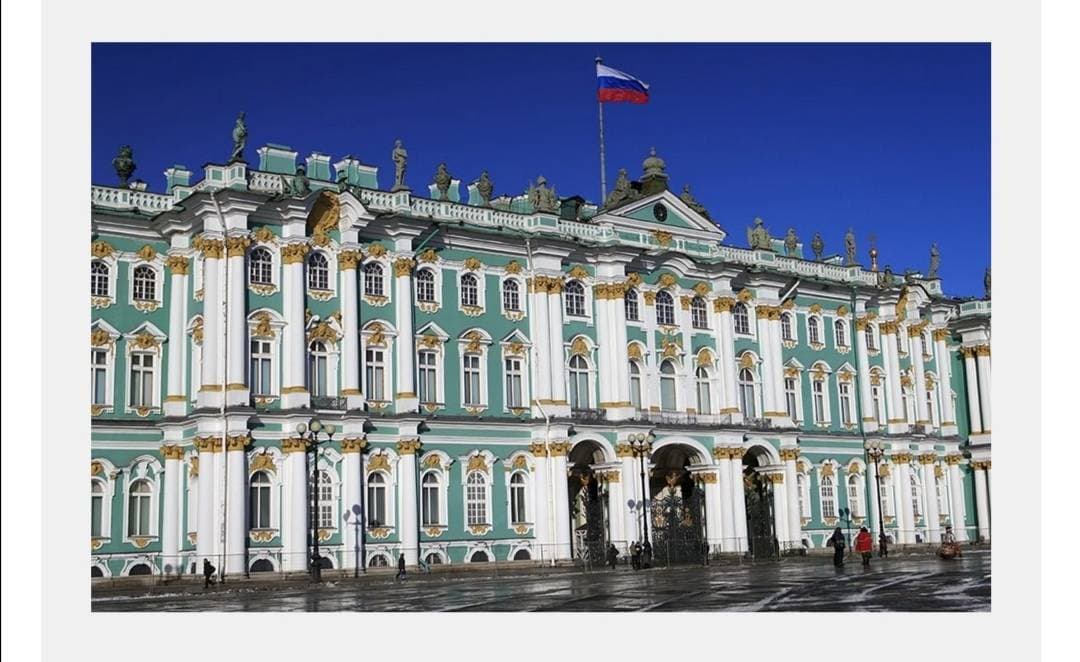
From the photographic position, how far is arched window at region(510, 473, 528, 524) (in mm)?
48531

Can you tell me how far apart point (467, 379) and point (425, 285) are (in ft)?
12.1

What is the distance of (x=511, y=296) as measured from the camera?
50.4 m

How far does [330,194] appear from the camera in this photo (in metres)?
44.9

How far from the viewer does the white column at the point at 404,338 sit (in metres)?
46.1

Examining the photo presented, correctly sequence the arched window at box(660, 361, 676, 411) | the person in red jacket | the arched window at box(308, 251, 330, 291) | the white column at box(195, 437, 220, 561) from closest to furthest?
the white column at box(195, 437, 220, 561) → the person in red jacket → the arched window at box(308, 251, 330, 291) → the arched window at box(660, 361, 676, 411)

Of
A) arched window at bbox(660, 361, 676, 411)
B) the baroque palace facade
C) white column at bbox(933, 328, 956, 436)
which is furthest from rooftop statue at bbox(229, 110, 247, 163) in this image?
white column at bbox(933, 328, 956, 436)

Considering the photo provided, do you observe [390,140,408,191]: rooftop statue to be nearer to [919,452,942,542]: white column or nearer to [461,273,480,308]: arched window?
[461,273,480,308]: arched window

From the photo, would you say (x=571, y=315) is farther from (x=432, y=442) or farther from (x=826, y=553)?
(x=826, y=553)

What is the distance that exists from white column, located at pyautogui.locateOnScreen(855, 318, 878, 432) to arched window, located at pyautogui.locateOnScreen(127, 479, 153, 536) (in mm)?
32958

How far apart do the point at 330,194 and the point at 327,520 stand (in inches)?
421

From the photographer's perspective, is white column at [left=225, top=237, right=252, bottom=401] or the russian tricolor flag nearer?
white column at [left=225, top=237, right=252, bottom=401]

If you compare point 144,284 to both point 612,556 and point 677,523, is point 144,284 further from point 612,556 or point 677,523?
point 677,523

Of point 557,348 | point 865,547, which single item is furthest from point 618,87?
point 865,547

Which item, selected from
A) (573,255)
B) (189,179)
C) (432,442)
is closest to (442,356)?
(432,442)
